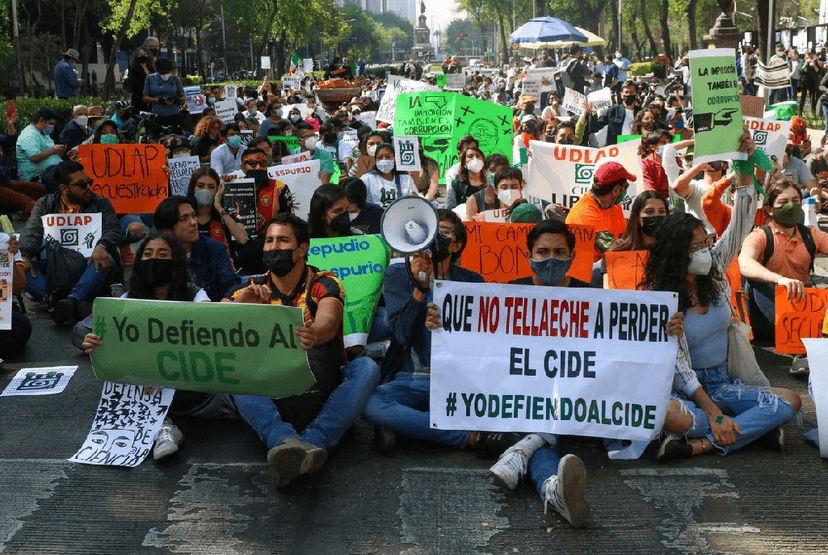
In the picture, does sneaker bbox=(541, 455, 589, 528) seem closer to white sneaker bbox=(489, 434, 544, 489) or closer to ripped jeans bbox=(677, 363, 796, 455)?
white sneaker bbox=(489, 434, 544, 489)

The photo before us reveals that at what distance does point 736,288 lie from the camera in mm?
6957

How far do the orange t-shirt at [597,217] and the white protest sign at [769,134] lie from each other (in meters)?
2.43

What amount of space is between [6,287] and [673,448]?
174 inches

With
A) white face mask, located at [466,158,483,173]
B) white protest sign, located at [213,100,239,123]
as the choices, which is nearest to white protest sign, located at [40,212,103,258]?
white face mask, located at [466,158,483,173]

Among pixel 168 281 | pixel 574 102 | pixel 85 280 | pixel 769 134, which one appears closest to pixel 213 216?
pixel 85 280

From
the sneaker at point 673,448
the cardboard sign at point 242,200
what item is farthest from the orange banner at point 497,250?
the sneaker at point 673,448

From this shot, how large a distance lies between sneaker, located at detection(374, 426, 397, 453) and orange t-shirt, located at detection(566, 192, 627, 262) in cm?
279

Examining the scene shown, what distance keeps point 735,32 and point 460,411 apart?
817 inches

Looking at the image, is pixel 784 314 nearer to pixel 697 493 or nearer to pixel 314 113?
pixel 697 493

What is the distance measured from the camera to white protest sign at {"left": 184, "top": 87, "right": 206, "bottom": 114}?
677 inches

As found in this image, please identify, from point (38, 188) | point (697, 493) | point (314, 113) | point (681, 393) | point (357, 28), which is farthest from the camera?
point (357, 28)

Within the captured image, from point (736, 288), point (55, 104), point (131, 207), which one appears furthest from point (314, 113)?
point (736, 288)

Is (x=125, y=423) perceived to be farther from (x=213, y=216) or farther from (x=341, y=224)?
(x=213, y=216)

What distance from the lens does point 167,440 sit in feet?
17.9
